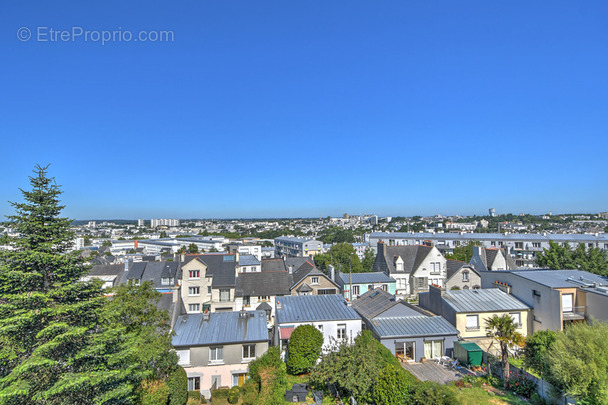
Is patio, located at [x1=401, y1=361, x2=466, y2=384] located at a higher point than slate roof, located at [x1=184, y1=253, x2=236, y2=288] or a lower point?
lower

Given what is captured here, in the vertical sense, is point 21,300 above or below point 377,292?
above

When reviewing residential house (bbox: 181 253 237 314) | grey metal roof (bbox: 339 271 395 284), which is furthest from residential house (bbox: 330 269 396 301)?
residential house (bbox: 181 253 237 314)

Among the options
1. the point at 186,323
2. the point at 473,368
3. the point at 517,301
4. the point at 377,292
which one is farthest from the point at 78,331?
the point at 517,301

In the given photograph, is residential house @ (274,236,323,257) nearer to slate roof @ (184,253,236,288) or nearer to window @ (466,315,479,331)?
slate roof @ (184,253,236,288)

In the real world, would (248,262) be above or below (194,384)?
above

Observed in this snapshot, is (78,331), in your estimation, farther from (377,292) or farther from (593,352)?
(377,292)

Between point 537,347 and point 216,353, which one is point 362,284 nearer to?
point 537,347

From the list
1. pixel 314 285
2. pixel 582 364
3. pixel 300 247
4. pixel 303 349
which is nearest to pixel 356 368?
pixel 303 349
